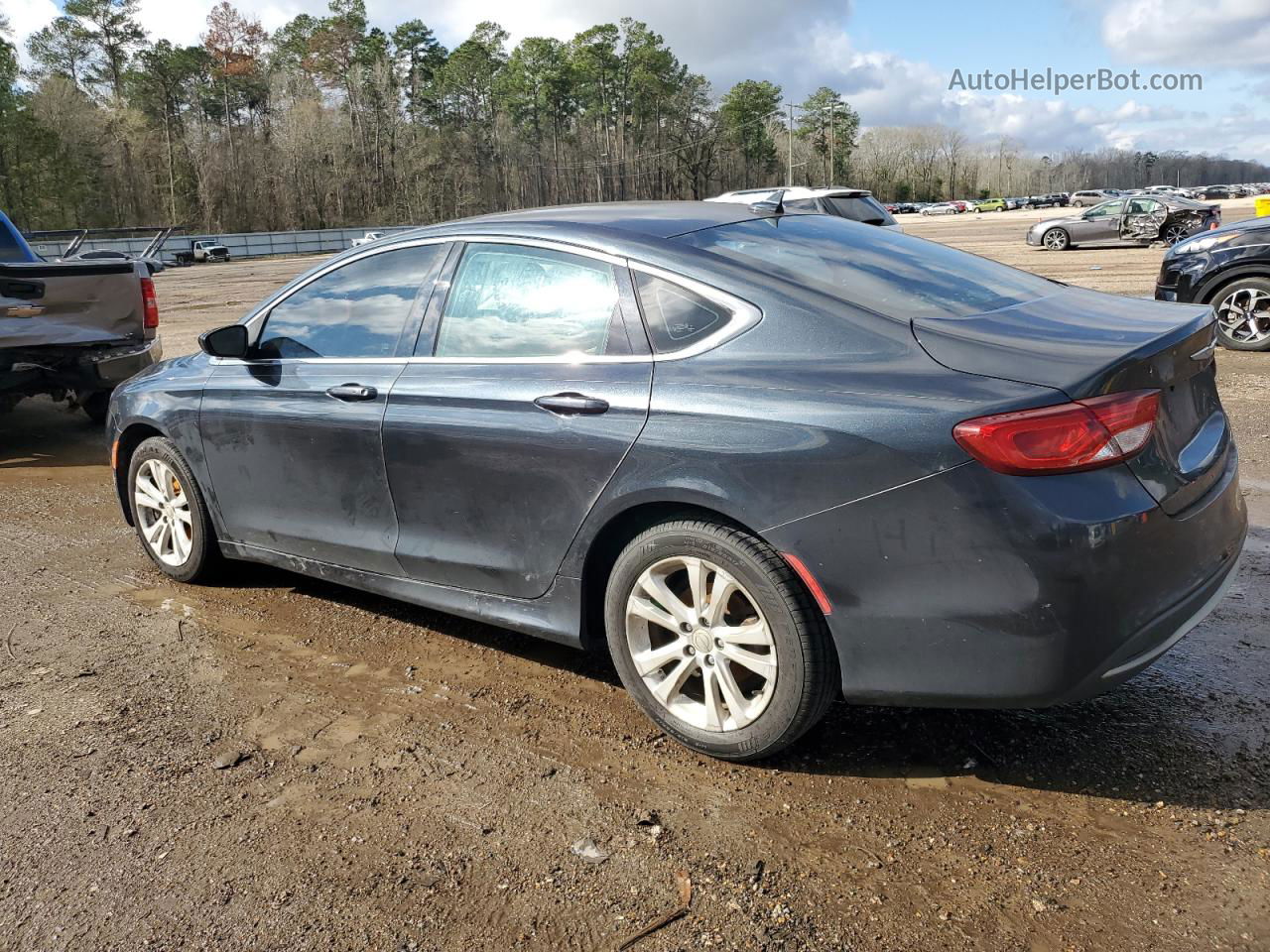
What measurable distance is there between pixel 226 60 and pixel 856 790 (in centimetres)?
10746

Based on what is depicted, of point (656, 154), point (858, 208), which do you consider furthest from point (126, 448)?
point (656, 154)

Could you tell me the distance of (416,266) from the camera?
3789mm

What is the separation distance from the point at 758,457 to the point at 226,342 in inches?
102

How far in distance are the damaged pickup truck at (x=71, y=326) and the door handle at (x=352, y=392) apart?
4.77 m

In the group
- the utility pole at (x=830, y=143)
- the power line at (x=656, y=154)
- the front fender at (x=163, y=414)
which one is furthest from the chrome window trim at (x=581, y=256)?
the utility pole at (x=830, y=143)

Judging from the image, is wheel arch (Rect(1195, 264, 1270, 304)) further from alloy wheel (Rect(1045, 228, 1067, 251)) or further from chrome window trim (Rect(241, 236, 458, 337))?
alloy wheel (Rect(1045, 228, 1067, 251))

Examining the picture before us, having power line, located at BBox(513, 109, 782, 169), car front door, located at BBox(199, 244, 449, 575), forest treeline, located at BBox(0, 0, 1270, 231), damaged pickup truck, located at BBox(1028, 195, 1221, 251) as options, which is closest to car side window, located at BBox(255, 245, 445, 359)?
car front door, located at BBox(199, 244, 449, 575)

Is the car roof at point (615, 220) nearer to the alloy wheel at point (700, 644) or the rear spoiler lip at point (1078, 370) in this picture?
the rear spoiler lip at point (1078, 370)

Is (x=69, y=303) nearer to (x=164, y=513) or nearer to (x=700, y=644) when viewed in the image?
(x=164, y=513)

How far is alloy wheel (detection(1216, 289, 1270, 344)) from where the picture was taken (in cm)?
970

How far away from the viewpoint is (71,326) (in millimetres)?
7543

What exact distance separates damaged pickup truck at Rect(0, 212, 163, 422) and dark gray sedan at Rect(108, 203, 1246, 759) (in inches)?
171

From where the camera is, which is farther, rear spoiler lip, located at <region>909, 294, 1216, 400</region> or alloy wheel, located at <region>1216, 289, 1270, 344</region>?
alloy wheel, located at <region>1216, 289, 1270, 344</region>

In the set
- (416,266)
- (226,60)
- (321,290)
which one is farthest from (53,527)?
(226,60)
